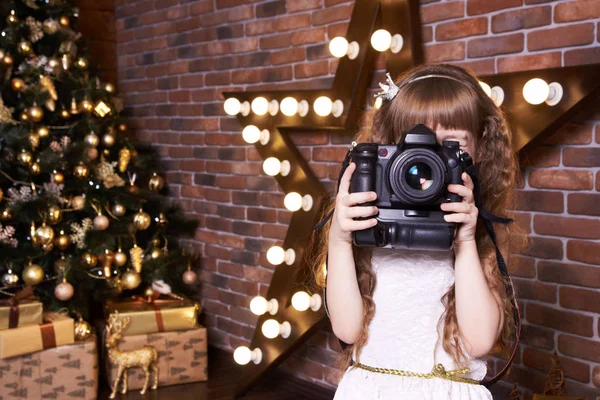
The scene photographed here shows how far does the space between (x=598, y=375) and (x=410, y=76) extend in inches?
40.0

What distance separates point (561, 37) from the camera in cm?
183

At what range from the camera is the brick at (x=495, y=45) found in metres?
1.94

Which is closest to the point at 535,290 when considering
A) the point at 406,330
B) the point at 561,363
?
the point at 561,363

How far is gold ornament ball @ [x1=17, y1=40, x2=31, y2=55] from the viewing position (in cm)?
275

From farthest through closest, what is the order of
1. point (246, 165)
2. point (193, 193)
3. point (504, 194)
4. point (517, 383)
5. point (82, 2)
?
point (82, 2) → point (193, 193) → point (246, 165) → point (517, 383) → point (504, 194)

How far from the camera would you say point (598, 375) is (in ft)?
5.99

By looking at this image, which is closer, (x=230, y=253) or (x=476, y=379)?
(x=476, y=379)

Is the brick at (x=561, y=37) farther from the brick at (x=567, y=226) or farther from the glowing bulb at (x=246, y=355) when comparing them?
the glowing bulb at (x=246, y=355)

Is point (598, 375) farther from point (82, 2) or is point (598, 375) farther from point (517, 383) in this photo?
point (82, 2)

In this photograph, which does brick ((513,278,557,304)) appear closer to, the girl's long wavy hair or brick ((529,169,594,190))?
brick ((529,169,594,190))

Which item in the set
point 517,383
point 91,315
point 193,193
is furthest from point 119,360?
point 517,383

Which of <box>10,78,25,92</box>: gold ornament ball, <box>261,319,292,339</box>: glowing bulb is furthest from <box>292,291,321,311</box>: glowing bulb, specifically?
<box>10,78,25,92</box>: gold ornament ball

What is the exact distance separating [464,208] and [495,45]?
1.00 m

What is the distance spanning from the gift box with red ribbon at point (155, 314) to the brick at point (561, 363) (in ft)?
4.36
